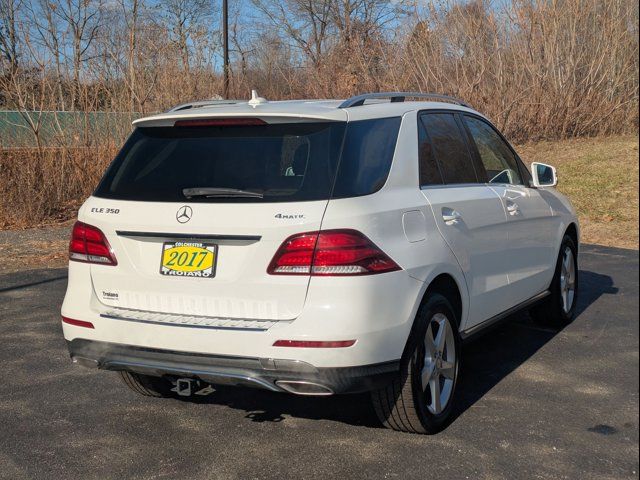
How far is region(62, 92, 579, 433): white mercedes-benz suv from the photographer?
11.7 ft

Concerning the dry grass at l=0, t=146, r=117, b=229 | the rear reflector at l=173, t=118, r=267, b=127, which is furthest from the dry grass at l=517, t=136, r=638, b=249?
the dry grass at l=0, t=146, r=117, b=229

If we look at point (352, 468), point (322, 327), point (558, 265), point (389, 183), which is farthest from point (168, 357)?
point (558, 265)

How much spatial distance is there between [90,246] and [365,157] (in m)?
1.53

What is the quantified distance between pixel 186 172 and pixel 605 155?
11.0m

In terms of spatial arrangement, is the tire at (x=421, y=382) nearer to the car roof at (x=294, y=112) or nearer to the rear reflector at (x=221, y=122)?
the car roof at (x=294, y=112)

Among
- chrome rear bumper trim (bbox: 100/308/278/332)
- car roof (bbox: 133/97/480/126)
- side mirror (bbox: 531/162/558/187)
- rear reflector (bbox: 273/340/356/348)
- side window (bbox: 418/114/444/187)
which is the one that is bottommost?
rear reflector (bbox: 273/340/356/348)

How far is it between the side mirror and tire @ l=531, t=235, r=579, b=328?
0.71m

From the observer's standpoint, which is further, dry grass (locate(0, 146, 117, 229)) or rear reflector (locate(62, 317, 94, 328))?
dry grass (locate(0, 146, 117, 229))

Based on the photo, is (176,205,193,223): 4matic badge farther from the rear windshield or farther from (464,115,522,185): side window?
(464,115,522,185): side window

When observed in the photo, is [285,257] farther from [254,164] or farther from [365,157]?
[365,157]

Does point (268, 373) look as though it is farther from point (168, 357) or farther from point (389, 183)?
point (389, 183)

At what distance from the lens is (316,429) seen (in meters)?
4.32

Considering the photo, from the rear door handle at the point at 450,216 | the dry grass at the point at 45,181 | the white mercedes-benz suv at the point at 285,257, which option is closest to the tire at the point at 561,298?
the white mercedes-benz suv at the point at 285,257

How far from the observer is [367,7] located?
83.4 feet
